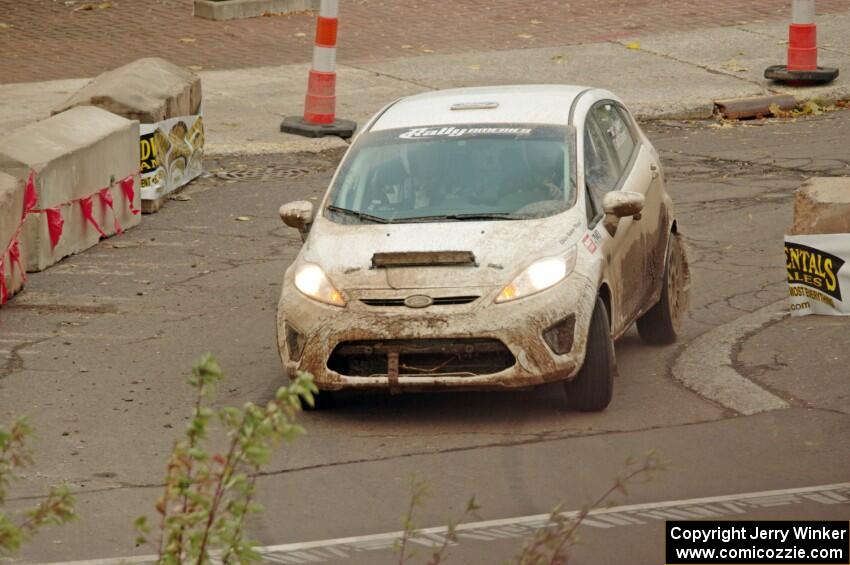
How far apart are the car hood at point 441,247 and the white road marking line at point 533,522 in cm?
169

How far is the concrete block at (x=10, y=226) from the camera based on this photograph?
1131 centimetres

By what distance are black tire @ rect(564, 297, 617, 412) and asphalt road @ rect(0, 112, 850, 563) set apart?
9cm

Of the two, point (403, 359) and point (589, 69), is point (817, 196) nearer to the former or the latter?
point (403, 359)

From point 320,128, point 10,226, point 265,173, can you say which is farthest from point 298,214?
point 320,128

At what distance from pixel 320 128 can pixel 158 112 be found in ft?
8.63

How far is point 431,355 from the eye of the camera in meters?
8.59

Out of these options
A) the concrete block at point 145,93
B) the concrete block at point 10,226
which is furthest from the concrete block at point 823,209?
the concrete block at point 145,93

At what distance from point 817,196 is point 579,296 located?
8.76 ft

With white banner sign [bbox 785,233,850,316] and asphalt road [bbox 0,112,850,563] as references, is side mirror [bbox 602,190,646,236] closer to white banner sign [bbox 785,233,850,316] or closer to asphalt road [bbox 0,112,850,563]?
asphalt road [bbox 0,112,850,563]

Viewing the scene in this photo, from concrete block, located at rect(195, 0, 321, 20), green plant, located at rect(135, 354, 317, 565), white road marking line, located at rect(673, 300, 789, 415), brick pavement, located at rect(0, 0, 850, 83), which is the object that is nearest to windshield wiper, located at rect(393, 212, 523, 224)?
white road marking line, located at rect(673, 300, 789, 415)

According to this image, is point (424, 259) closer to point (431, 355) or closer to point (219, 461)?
point (431, 355)

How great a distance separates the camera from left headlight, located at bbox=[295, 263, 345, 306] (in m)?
8.73

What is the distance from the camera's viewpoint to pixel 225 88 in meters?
18.6

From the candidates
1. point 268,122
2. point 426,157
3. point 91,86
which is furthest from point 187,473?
point 268,122
